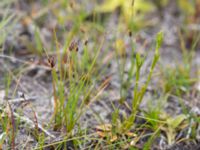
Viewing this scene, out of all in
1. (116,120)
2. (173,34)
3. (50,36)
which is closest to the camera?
(116,120)

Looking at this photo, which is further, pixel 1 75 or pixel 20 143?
pixel 1 75

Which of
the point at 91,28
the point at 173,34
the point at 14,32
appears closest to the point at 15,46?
the point at 14,32

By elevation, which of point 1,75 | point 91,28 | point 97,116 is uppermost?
point 91,28

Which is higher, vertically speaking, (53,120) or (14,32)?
(14,32)

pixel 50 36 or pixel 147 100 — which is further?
pixel 50 36

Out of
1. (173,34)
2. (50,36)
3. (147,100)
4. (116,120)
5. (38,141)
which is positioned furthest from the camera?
(173,34)

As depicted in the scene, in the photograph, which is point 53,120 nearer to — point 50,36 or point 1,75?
point 1,75

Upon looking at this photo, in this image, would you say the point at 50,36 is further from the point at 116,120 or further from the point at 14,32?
the point at 116,120

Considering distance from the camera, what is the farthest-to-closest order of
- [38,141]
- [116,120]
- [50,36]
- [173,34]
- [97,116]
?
[173,34], [50,36], [97,116], [116,120], [38,141]

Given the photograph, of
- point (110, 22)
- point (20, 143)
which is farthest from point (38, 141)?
point (110, 22)
